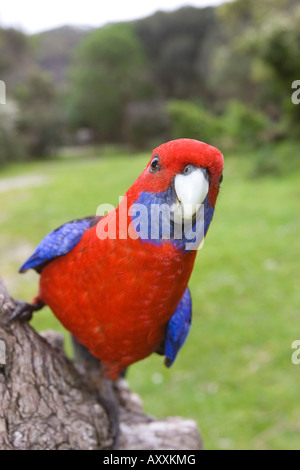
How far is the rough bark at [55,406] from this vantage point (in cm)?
147

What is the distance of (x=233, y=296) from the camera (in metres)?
5.72

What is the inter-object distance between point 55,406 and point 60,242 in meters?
0.57

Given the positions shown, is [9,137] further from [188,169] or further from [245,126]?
[188,169]

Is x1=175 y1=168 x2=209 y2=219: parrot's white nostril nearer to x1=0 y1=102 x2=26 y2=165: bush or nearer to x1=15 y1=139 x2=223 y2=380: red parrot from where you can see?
x1=15 y1=139 x2=223 y2=380: red parrot

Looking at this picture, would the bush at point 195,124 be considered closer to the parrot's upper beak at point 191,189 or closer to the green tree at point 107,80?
the parrot's upper beak at point 191,189

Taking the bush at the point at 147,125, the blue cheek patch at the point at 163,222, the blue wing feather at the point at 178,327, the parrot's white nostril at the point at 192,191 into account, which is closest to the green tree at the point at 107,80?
the bush at the point at 147,125

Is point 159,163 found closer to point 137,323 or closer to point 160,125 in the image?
point 137,323

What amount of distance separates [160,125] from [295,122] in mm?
10332

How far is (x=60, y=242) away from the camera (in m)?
1.60

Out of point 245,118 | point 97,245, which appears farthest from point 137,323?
point 245,118

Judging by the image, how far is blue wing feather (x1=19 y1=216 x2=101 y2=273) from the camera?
160cm

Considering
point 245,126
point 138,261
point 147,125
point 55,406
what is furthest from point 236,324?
point 147,125

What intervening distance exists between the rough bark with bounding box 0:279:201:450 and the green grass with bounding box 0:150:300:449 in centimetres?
178

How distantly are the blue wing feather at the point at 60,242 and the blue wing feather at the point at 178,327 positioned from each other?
431 millimetres
